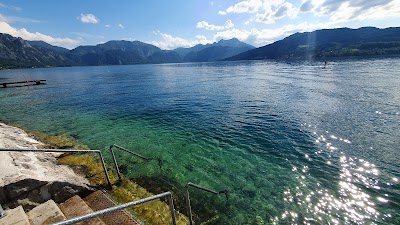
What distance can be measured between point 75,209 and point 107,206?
1.33 meters

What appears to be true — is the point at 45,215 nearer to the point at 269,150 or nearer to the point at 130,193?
the point at 130,193

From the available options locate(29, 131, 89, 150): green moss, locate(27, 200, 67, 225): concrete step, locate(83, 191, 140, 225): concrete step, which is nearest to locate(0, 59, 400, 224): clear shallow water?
locate(29, 131, 89, 150): green moss

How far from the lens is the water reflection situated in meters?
10.9

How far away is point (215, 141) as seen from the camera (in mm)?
21016

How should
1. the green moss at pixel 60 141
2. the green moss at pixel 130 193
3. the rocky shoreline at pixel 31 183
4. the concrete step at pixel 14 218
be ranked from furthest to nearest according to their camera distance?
the green moss at pixel 60 141, the green moss at pixel 130 193, the rocky shoreline at pixel 31 183, the concrete step at pixel 14 218

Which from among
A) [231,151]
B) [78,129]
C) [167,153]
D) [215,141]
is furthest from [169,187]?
[78,129]

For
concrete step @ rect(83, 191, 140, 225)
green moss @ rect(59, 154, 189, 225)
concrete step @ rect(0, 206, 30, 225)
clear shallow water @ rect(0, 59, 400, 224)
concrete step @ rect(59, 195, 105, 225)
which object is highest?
concrete step @ rect(0, 206, 30, 225)

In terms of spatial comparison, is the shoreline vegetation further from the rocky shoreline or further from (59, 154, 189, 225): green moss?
the rocky shoreline

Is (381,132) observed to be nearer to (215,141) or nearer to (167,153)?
(215,141)

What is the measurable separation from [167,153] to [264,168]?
26.8 feet

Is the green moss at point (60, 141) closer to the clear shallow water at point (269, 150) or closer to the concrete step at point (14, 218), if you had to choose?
the clear shallow water at point (269, 150)

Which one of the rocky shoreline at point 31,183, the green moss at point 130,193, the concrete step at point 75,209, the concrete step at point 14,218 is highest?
the concrete step at point 14,218

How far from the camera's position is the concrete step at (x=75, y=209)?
8740mm

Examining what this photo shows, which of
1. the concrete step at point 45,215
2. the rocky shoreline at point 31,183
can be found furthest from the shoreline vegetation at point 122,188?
the concrete step at point 45,215
